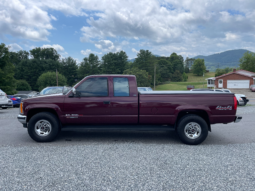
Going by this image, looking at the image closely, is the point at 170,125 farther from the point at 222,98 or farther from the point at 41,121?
the point at 41,121

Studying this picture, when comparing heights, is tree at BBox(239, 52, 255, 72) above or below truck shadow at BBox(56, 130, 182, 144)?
above

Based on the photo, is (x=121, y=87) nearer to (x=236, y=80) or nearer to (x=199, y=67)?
(x=236, y=80)

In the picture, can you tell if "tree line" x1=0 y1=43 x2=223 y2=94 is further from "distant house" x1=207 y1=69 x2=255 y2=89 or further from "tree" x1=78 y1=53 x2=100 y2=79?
"distant house" x1=207 y1=69 x2=255 y2=89

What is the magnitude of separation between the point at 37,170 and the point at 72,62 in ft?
284

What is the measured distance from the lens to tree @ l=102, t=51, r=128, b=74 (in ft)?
262

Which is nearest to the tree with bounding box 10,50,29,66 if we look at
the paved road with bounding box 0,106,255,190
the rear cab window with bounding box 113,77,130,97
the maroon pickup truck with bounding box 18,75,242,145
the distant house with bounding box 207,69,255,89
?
the distant house with bounding box 207,69,255,89

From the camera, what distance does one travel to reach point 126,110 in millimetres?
5688

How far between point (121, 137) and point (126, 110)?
3.98 ft

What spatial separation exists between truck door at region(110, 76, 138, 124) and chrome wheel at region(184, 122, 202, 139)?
1412mm

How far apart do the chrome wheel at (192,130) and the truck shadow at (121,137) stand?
0.46 metres

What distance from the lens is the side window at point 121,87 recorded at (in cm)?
579

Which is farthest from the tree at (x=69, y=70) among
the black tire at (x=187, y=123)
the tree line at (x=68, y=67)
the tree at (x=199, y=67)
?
the black tire at (x=187, y=123)

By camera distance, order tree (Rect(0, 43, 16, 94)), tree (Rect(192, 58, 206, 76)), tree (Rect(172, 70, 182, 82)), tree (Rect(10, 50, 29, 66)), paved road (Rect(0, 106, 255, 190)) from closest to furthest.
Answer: paved road (Rect(0, 106, 255, 190))
tree (Rect(0, 43, 16, 94))
tree (Rect(10, 50, 29, 66))
tree (Rect(172, 70, 182, 82))
tree (Rect(192, 58, 206, 76))

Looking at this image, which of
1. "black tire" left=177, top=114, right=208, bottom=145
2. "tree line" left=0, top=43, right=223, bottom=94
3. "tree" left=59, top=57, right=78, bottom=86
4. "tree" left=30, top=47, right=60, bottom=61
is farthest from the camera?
"tree" left=30, top=47, right=60, bottom=61
